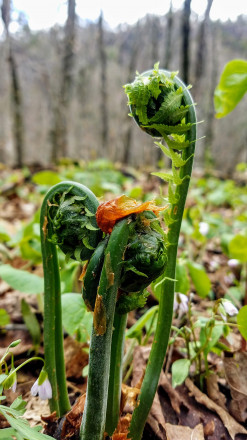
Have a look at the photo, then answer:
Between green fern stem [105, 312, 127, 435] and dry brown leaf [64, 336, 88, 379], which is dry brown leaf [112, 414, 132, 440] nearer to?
green fern stem [105, 312, 127, 435]

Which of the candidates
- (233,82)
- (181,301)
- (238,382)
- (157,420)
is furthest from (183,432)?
(233,82)

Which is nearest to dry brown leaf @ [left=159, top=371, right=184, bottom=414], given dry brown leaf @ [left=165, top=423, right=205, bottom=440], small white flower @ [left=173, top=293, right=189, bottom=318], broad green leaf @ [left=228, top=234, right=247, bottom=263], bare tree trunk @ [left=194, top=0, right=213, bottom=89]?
dry brown leaf @ [left=165, top=423, right=205, bottom=440]

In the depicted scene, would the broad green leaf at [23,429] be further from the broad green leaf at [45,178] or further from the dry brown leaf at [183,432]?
the broad green leaf at [45,178]

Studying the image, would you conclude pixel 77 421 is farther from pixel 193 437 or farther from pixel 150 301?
pixel 150 301

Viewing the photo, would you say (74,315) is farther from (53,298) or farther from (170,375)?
(170,375)

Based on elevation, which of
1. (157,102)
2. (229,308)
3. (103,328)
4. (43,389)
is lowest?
(43,389)
